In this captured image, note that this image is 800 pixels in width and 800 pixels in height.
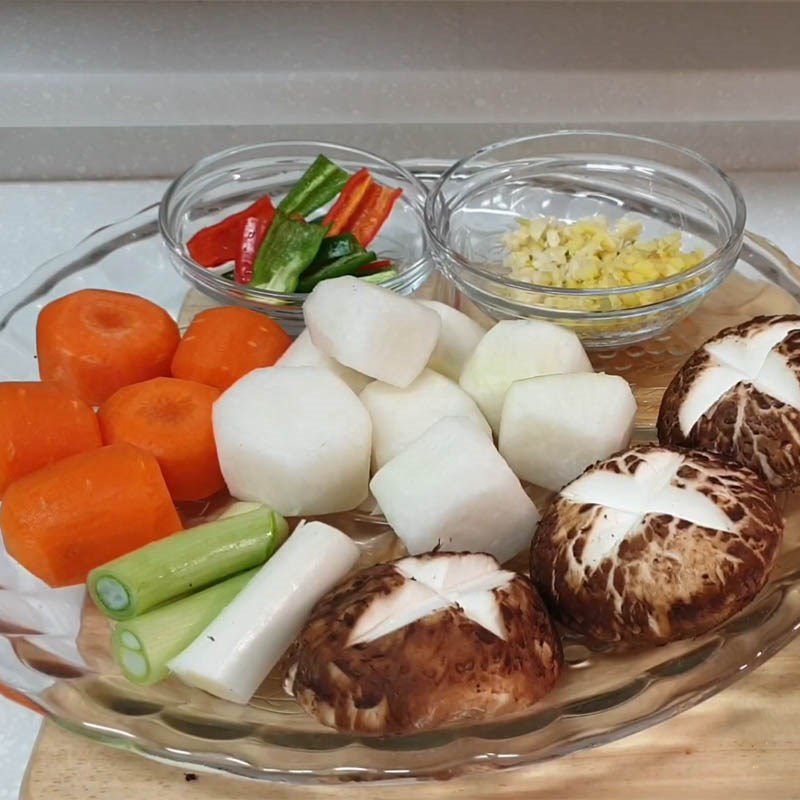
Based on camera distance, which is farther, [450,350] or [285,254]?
[285,254]

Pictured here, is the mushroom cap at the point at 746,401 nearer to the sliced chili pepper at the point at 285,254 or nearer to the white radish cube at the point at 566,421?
the white radish cube at the point at 566,421

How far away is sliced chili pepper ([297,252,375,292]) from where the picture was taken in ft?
5.12

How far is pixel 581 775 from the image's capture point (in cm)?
103

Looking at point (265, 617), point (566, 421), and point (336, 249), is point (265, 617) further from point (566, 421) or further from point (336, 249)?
point (336, 249)

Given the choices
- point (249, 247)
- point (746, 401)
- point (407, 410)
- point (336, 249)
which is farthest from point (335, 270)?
point (746, 401)

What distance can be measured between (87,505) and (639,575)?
0.56m

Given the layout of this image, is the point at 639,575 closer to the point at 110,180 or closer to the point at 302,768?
the point at 302,768

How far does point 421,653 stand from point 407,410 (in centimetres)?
39

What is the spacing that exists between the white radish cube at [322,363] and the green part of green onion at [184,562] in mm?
215

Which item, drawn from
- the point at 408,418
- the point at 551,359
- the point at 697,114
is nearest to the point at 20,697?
the point at 408,418

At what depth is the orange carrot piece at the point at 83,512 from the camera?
3.66 ft

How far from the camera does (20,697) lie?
3.29 ft

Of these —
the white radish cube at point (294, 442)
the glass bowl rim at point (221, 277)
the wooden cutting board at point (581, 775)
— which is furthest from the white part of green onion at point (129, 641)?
the glass bowl rim at point (221, 277)

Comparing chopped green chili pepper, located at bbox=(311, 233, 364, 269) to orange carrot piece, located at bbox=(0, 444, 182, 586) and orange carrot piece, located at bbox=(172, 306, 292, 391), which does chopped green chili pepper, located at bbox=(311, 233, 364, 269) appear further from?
orange carrot piece, located at bbox=(0, 444, 182, 586)
